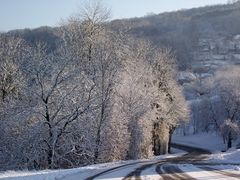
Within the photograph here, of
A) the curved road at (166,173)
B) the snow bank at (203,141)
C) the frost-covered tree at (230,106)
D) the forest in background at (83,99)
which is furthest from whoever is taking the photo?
the snow bank at (203,141)

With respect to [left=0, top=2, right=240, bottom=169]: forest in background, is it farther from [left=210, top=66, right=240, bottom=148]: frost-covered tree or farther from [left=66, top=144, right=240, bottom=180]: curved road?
[left=210, top=66, right=240, bottom=148]: frost-covered tree

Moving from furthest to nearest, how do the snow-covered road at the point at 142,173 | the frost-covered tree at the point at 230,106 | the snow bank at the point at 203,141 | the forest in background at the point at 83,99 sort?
1. the snow bank at the point at 203,141
2. the frost-covered tree at the point at 230,106
3. the forest in background at the point at 83,99
4. the snow-covered road at the point at 142,173

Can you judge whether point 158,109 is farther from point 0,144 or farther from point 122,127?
point 0,144

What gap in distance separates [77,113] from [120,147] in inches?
341

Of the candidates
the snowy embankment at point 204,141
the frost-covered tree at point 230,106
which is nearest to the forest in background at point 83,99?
the frost-covered tree at point 230,106

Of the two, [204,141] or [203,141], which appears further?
[203,141]

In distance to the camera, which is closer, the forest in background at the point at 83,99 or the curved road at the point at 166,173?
the curved road at the point at 166,173

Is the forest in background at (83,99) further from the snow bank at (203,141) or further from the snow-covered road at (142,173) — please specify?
the snow bank at (203,141)

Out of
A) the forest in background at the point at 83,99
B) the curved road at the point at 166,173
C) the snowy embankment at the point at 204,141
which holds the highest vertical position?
the forest in background at the point at 83,99

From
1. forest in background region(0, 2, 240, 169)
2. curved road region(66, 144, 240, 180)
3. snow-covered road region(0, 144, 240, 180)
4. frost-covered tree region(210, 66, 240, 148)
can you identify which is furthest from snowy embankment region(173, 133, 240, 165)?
curved road region(66, 144, 240, 180)

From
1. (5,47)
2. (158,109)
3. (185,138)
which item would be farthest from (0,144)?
(185,138)

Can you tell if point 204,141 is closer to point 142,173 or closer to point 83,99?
point 83,99

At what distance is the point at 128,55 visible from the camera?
54750 mm

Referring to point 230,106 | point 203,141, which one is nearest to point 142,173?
point 230,106
